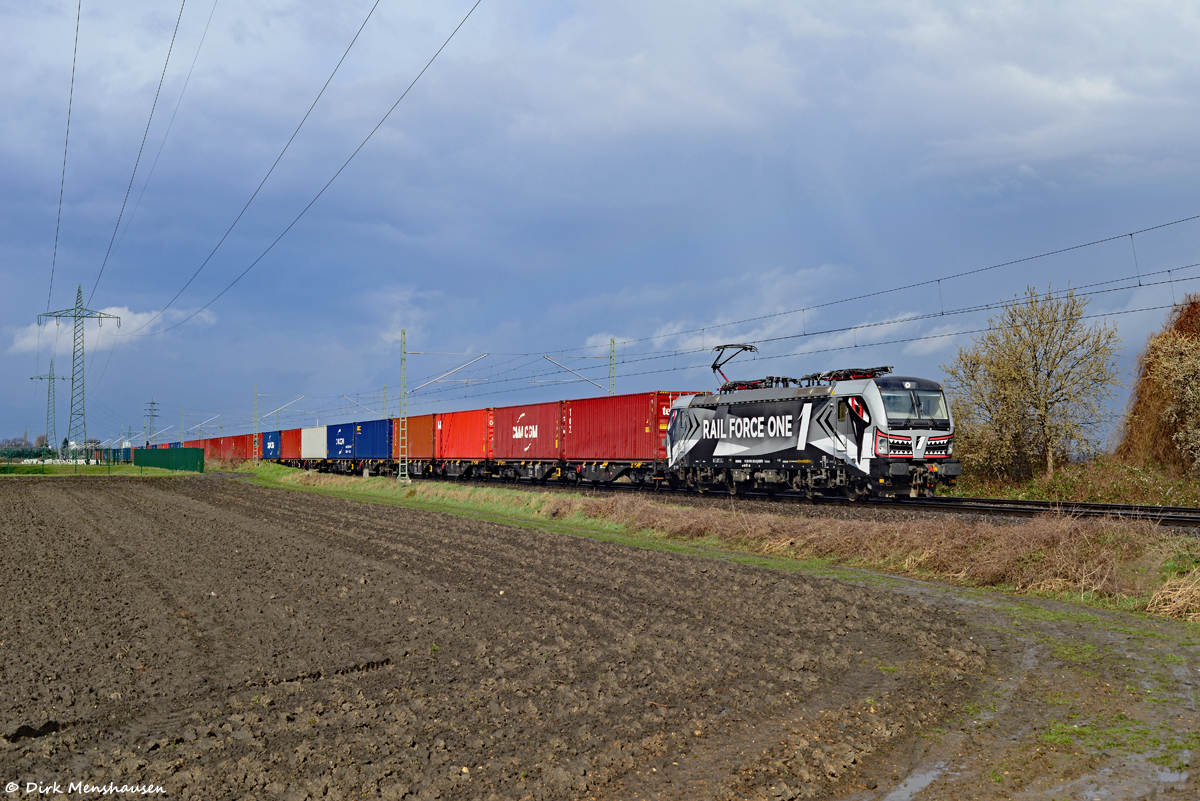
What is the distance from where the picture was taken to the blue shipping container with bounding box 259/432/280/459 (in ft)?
252

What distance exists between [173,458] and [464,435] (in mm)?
40610

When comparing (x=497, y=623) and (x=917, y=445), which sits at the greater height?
(x=917, y=445)

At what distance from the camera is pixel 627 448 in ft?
109

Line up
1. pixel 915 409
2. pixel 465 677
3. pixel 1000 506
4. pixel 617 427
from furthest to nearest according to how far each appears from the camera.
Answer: pixel 617 427 → pixel 915 409 → pixel 1000 506 → pixel 465 677

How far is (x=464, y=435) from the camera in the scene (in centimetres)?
4578

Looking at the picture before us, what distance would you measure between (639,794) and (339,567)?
10.1 metres

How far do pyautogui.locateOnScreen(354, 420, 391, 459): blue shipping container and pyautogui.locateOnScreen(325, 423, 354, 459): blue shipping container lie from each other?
1.09 metres

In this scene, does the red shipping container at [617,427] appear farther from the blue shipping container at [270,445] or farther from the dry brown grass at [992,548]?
the blue shipping container at [270,445]

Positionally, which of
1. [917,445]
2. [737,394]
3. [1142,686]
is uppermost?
[737,394]

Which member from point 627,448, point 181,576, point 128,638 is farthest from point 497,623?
point 627,448

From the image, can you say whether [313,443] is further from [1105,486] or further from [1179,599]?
[1179,599]

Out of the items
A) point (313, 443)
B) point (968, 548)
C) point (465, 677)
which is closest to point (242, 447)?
point (313, 443)

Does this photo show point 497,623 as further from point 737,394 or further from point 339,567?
point 737,394

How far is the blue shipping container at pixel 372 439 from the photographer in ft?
172
